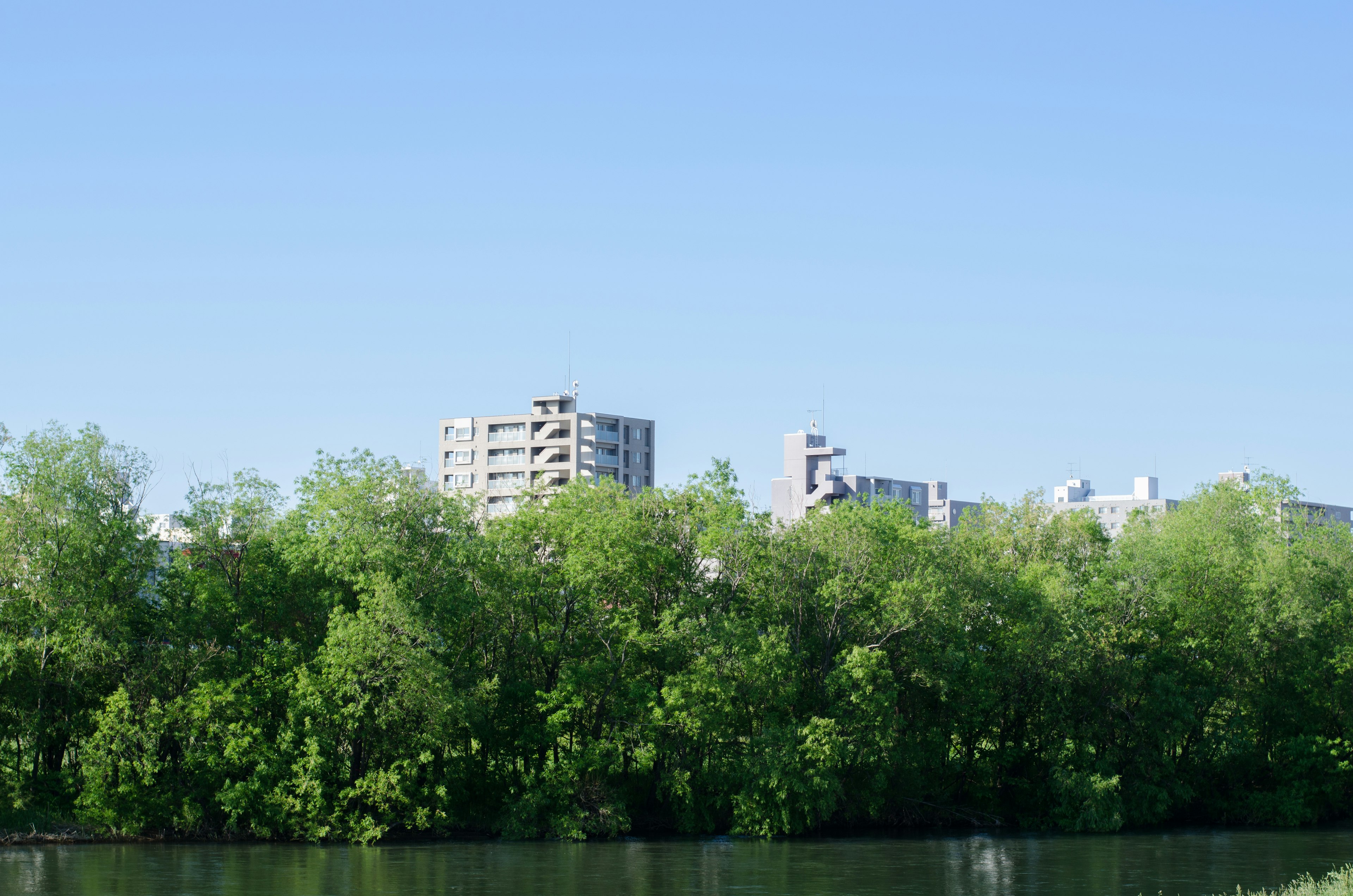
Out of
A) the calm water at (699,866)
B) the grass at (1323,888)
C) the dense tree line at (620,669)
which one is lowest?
the calm water at (699,866)

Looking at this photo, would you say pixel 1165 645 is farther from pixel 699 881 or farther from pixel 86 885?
pixel 86 885

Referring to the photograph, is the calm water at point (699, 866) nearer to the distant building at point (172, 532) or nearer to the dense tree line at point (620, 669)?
the dense tree line at point (620, 669)

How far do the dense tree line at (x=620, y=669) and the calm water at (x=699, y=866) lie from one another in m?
3.00

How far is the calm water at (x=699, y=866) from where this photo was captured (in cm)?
5453

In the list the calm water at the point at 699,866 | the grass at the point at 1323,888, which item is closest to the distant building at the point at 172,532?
the calm water at the point at 699,866

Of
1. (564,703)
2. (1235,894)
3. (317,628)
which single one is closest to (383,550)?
(317,628)

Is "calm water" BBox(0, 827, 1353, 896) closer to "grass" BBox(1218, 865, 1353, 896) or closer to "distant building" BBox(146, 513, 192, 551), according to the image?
"grass" BBox(1218, 865, 1353, 896)

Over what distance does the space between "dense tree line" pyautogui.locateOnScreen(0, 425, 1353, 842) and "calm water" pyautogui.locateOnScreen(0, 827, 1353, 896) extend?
3.00 meters

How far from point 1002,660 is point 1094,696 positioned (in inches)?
208

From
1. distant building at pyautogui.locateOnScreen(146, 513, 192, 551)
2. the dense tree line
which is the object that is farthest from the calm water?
distant building at pyautogui.locateOnScreen(146, 513, 192, 551)

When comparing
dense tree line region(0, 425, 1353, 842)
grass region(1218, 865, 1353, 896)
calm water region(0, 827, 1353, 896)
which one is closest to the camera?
grass region(1218, 865, 1353, 896)

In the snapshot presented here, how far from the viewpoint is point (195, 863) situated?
199 feet

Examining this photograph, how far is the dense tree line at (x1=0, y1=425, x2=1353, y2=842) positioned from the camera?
67.1m

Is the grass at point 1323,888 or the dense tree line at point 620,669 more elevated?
the dense tree line at point 620,669
